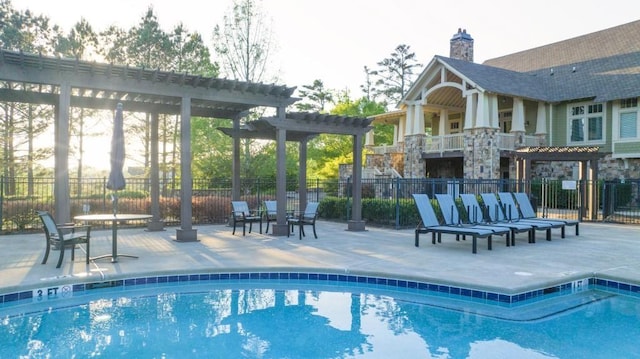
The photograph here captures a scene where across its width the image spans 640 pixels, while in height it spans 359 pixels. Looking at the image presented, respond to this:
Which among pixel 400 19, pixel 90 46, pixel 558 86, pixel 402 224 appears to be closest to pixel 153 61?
pixel 90 46

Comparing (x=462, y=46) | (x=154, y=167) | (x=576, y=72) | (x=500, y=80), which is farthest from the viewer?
(x=462, y=46)

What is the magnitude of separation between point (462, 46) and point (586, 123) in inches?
361

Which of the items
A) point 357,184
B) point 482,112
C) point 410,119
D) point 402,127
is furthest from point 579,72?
point 357,184

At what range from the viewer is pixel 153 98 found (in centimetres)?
1104

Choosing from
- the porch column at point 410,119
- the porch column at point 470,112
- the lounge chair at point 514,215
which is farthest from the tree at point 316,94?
the lounge chair at point 514,215

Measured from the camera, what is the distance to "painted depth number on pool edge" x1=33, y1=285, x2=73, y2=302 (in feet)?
A: 19.9

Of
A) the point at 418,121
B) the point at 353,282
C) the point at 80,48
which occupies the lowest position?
the point at 353,282

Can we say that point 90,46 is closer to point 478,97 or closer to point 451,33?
point 478,97

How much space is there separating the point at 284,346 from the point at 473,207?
24.0 ft

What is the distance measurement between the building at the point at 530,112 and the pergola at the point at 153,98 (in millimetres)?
11901

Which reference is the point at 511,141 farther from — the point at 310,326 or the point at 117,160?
the point at 310,326

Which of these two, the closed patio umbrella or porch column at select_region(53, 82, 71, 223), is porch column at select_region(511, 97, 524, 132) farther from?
porch column at select_region(53, 82, 71, 223)

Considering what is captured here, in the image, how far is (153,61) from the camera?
898 inches

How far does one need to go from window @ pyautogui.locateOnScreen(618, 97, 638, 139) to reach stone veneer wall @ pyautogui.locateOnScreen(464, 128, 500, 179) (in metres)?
5.66
